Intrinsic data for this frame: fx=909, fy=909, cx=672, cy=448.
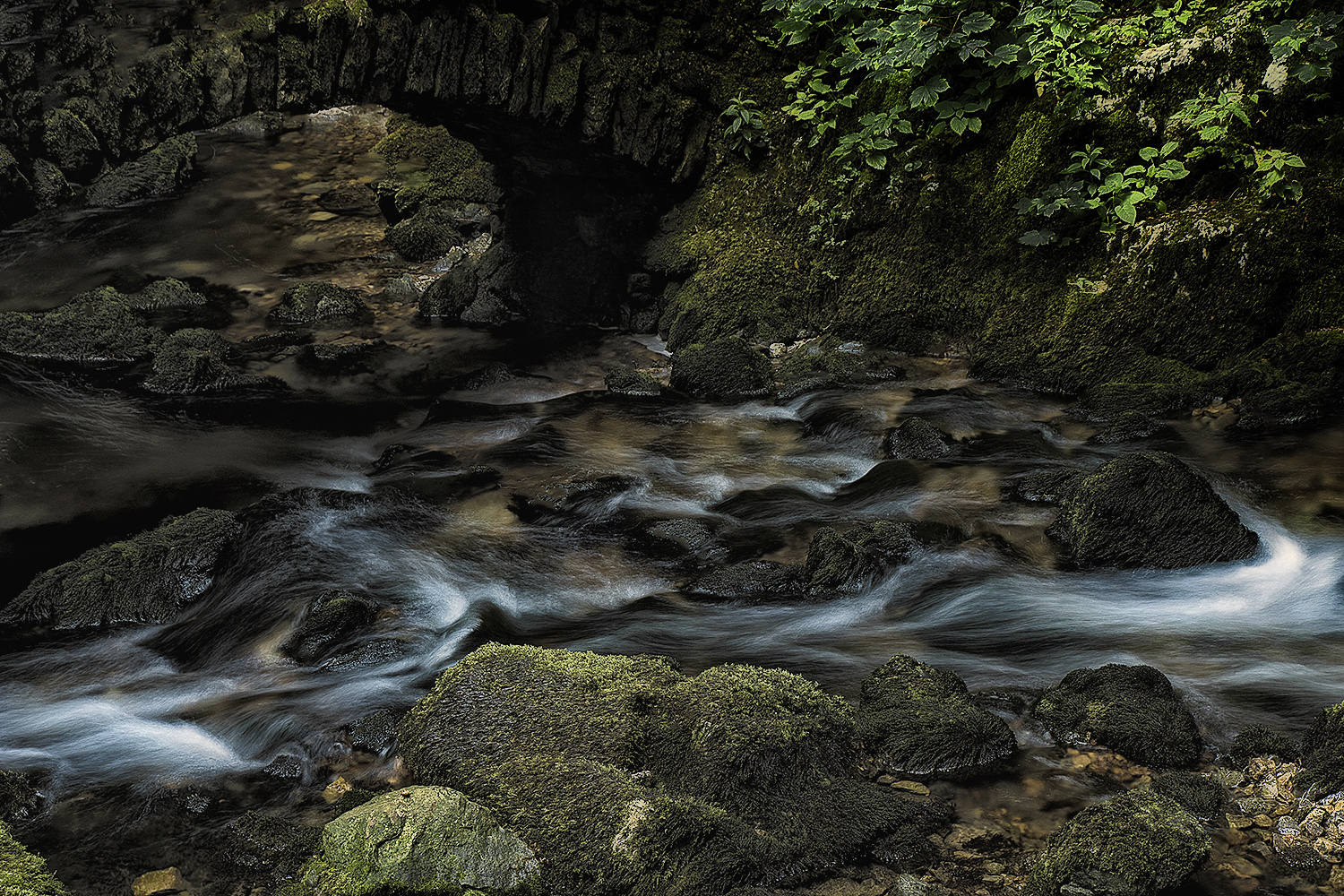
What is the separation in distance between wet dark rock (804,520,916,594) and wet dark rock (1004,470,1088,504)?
0.87 meters

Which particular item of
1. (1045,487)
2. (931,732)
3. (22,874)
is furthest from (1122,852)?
(22,874)

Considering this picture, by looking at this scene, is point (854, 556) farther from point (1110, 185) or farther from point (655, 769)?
point (1110, 185)

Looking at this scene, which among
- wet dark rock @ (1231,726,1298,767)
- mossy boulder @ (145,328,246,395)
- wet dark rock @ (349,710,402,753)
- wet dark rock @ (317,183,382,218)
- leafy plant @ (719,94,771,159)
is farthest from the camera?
wet dark rock @ (317,183,382,218)

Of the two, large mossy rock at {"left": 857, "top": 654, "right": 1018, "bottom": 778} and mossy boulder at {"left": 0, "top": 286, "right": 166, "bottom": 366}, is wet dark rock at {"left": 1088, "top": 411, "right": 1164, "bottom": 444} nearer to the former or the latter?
large mossy rock at {"left": 857, "top": 654, "right": 1018, "bottom": 778}

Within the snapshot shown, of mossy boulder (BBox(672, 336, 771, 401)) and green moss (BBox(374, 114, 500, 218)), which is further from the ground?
green moss (BBox(374, 114, 500, 218))

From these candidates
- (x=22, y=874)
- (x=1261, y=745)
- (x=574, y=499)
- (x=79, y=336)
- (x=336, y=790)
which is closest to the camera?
(x=22, y=874)

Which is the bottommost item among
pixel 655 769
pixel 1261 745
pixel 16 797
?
pixel 16 797

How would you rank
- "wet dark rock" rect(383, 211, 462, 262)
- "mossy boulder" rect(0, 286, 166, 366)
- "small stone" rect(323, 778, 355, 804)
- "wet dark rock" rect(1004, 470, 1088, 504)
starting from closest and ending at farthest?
"small stone" rect(323, 778, 355, 804) < "wet dark rock" rect(1004, 470, 1088, 504) < "mossy boulder" rect(0, 286, 166, 366) < "wet dark rock" rect(383, 211, 462, 262)

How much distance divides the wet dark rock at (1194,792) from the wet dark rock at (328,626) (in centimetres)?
397

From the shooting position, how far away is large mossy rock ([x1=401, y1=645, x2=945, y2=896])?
311cm

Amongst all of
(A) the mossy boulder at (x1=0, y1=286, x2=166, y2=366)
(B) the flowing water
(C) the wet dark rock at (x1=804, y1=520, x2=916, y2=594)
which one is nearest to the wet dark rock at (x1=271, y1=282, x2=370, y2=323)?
(B) the flowing water

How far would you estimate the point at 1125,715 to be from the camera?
3.68m

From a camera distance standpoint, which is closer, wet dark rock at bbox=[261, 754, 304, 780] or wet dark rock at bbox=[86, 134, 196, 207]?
wet dark rock at bbox=[261, 754, 304, 780]

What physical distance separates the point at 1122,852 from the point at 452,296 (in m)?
9.20
